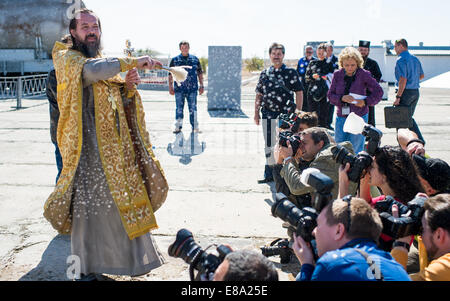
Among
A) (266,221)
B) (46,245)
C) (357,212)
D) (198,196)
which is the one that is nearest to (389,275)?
(357,212)

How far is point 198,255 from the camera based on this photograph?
195cm

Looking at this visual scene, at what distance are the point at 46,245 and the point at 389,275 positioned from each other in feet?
9.75

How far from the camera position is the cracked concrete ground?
3.67 meters

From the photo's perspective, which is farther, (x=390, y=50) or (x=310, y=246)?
(x=390, y=50)

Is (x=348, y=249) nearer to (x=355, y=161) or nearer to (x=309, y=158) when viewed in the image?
(x=355, y=161)

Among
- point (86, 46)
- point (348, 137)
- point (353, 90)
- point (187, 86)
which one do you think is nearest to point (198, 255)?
point (86, 46)

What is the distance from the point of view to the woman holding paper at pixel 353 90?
572 centimetres

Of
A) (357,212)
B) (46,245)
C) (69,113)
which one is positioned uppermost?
(69,113)

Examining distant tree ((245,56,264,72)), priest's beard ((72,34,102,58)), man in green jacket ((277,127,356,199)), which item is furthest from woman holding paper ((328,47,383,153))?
distant tree ((245,56,264,72))

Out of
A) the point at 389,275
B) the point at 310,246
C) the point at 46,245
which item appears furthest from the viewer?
the point at 46,245

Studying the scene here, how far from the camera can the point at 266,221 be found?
4484 mm

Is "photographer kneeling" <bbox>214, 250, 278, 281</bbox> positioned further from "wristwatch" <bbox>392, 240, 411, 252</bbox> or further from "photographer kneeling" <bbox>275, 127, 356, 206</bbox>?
"photographer kneeling" <bbox>275, 127, 356, 206</bbox>
